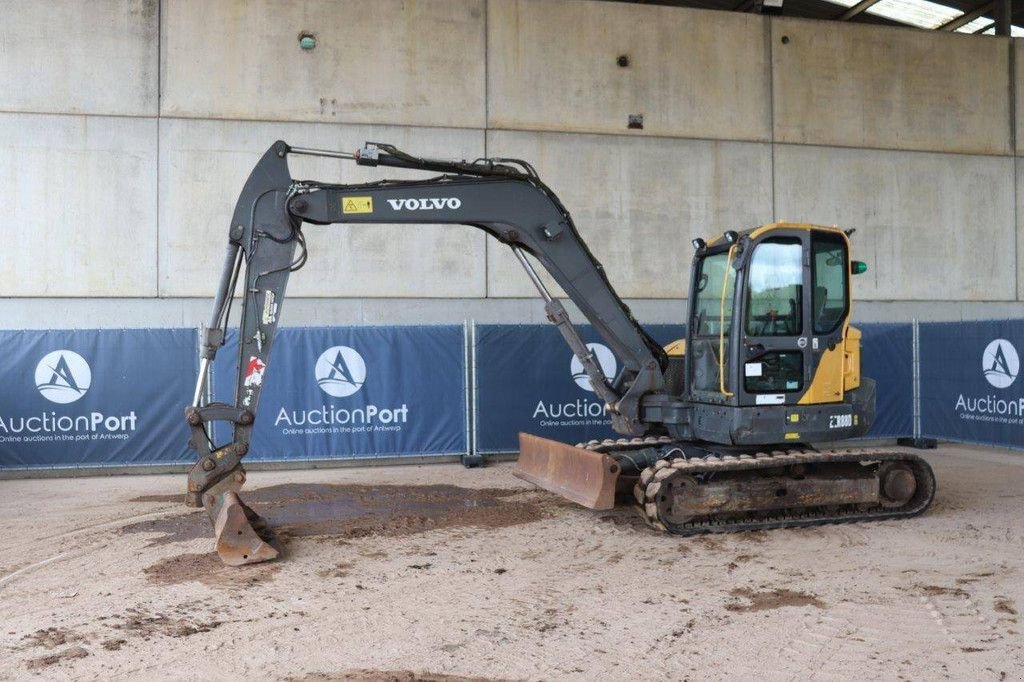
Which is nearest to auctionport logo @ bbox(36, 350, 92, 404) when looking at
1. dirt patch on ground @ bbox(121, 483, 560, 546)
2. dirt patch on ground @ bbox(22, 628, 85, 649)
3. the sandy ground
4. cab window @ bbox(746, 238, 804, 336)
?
dirt patch on ground @ bbox(121, 483, 560, 546)

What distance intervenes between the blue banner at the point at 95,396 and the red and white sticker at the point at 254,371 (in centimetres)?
532

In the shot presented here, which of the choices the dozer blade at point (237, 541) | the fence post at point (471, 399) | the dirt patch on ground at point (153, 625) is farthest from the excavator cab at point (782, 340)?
the dirt patch on ground at point (153, 625)

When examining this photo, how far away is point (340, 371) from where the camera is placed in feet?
40.0

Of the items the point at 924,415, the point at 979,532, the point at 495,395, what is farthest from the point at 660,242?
the point at 979,532

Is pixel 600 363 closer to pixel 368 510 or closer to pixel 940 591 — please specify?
pixel 368 510

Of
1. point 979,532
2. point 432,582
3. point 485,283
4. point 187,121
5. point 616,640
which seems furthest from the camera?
point 485,283

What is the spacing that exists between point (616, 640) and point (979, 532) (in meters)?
4.68

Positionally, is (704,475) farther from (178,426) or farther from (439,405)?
(178,426)

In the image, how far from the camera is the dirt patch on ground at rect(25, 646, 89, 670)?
4766 mm

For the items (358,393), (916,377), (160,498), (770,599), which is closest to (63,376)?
(160,498)

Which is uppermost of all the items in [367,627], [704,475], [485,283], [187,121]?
[187,121]

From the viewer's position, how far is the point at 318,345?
12180mm

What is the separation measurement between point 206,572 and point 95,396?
630cm

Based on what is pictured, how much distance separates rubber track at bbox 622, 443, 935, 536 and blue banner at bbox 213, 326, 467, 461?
16.8ft
